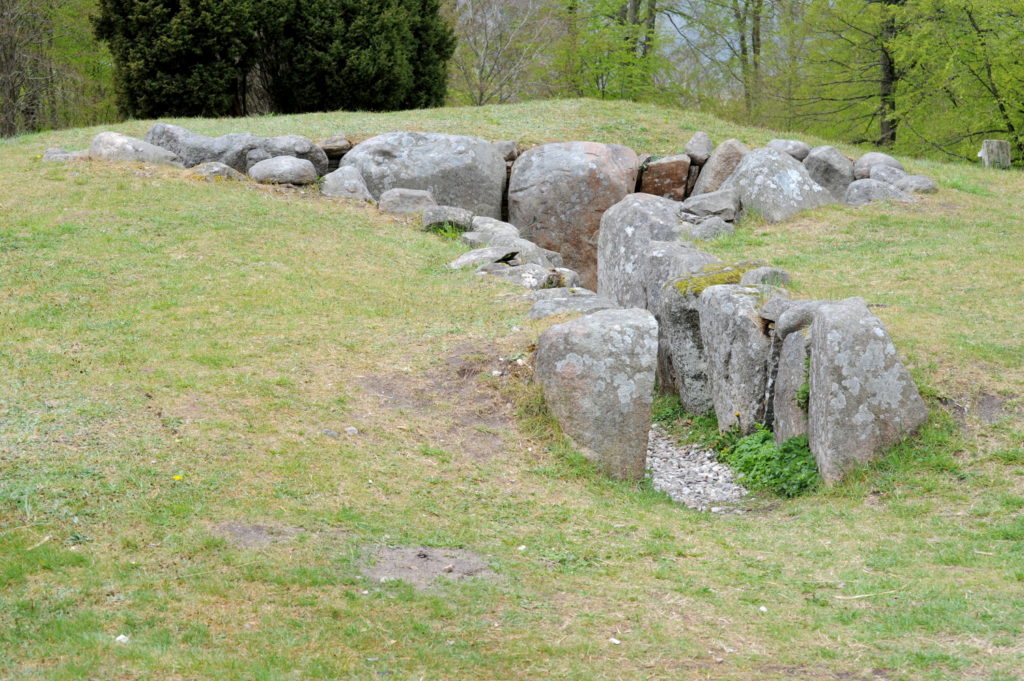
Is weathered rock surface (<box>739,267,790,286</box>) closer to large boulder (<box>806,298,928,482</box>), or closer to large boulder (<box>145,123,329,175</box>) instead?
large boulder (<box>806,298,928,482</box>)

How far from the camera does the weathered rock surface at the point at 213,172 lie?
15.1 meters

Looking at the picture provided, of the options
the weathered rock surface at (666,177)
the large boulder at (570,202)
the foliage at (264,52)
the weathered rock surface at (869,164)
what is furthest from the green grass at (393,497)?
the foliage at (264,52)

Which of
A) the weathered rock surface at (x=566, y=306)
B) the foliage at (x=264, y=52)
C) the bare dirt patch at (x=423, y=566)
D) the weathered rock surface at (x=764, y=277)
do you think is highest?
the foliage at (x=264, y=52)

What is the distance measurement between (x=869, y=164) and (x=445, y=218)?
8113 millimetres

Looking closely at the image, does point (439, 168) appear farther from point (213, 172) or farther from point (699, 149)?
point (699, 149)

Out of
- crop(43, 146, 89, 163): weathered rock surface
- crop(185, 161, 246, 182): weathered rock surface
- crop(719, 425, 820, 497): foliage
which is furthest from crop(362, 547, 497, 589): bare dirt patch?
crop(43, 146, 89, 163): weathered rock surface

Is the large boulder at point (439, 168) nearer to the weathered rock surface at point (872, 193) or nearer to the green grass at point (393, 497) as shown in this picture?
the green grass at point (393, 497)

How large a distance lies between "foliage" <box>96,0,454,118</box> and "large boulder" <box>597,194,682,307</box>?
9.96 m

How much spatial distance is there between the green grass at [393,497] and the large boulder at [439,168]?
3948mm

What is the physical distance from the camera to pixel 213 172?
15.2 metres

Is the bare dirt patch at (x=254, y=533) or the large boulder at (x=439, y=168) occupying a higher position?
the large boulder at (x=439, y=168)

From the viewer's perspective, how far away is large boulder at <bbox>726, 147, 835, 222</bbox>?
15773 mm

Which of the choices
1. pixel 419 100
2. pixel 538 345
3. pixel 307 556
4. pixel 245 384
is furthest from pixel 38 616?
pixel 419 100

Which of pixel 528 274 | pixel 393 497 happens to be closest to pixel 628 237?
pixel 528 274
